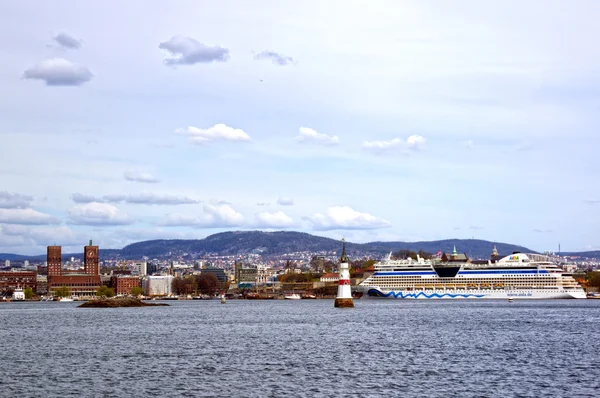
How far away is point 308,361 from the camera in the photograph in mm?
38938

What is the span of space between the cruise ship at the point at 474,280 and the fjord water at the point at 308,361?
68058 mm

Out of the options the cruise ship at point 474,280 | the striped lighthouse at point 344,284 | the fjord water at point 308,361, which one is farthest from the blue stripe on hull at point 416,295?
the fjord water at point 308,361

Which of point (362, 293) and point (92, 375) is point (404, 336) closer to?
point (92, 375)

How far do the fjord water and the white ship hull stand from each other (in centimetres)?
6692

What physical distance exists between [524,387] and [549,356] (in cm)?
1026

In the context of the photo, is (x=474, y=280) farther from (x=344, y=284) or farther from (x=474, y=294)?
(x=344, y=284)

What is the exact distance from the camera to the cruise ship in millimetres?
129500

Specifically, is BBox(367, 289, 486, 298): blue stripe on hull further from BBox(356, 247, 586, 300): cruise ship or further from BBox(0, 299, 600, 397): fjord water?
BBox(0, 299, 600, 397): fjord water

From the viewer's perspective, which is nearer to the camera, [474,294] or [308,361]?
[308,361]

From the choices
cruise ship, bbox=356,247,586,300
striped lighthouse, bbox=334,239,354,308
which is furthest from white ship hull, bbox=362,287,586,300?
striped lighthouse, bbox=334,239,354,308

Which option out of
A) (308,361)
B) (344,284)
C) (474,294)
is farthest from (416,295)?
(308,361)

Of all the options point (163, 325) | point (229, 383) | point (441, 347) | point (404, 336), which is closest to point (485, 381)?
point (229, 383)

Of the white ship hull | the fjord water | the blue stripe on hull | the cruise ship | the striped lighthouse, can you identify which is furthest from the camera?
the blue stripe on hull

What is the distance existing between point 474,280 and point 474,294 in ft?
7.77
